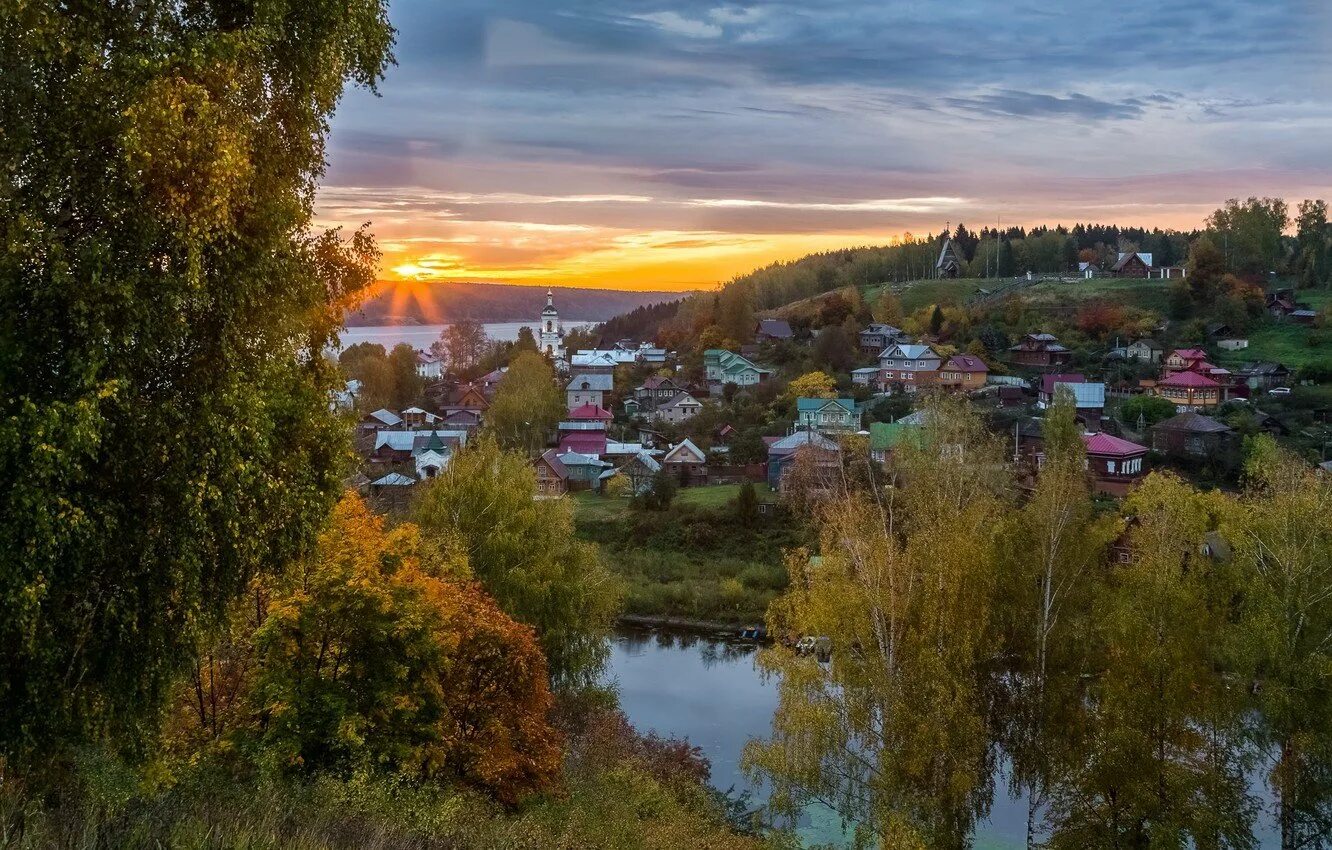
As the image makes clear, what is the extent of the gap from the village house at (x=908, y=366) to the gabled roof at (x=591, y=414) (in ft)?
44.3

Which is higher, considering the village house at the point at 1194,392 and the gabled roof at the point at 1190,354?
the gabled roof at the point at 1190,354

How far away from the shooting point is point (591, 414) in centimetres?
4572

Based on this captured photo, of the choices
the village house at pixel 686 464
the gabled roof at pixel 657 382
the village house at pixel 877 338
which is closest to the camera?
the village house at pixel 686 464

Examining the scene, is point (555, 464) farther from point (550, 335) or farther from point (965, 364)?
point (550, 335)

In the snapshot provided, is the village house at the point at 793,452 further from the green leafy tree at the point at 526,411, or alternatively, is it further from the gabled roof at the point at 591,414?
the gabled roof at the point at 591,414

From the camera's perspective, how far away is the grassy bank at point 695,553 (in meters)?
25.6

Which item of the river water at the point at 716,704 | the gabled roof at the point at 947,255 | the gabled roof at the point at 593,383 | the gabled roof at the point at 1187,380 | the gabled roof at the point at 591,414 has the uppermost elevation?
the gabled roof at the point at 947,255

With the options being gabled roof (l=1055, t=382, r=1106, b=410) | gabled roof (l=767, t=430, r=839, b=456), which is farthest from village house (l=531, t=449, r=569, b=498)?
gabled roof (l=1055, t=382, r=1106, b=410)

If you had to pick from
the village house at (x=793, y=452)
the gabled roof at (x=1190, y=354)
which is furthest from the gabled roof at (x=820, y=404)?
the gabled roof at (x=1190, y=354)

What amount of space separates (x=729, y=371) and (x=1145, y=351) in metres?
20.9

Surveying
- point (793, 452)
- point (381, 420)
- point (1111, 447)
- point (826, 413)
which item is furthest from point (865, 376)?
point (381, 420)

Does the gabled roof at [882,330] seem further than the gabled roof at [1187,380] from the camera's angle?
Yes

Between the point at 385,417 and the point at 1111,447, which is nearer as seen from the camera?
the point at 1111,447

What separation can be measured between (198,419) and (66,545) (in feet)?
2.89
